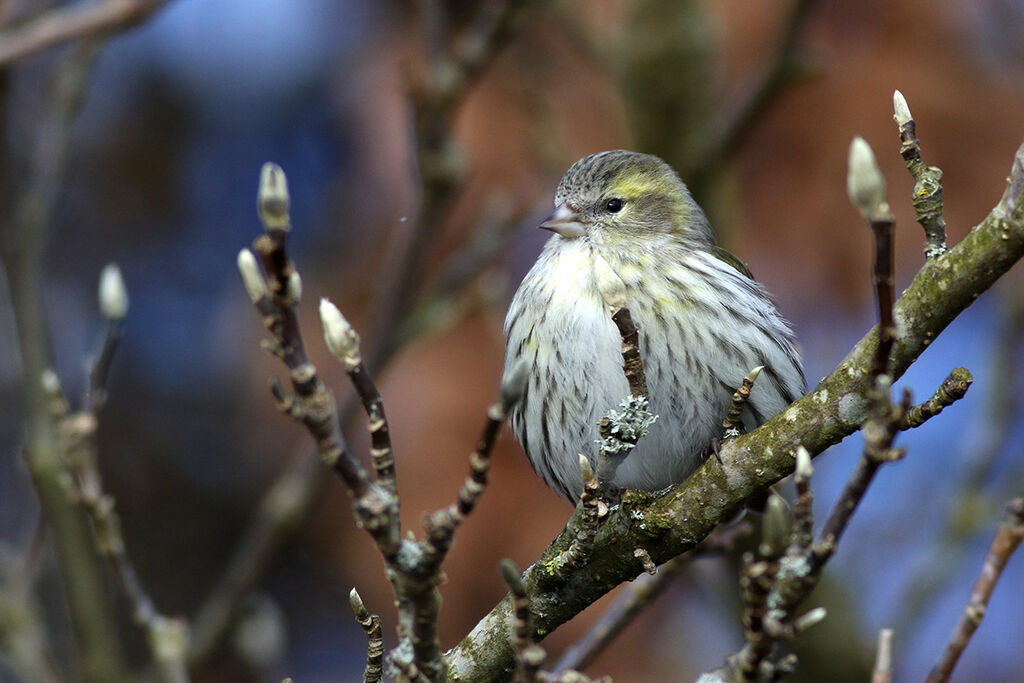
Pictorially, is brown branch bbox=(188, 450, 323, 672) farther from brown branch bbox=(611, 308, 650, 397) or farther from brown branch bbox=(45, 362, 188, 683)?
brown branch bbox=(611, 308, 650, 397)

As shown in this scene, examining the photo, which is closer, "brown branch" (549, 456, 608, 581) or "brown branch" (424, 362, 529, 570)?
"brown branch" (424, 362, 529, 570)

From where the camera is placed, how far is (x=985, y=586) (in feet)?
5.65

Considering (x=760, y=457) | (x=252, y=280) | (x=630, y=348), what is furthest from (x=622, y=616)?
(x=252, y=280)

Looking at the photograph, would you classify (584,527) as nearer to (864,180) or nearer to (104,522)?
(864,180)

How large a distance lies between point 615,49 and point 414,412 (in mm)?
1849

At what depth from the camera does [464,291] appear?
4371 mm

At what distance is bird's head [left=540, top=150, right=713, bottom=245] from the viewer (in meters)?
3.98

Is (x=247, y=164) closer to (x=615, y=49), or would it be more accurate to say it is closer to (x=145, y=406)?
(x=145, y=406)

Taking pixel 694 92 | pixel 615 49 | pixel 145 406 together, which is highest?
pixel 145 406

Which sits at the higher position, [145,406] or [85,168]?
[85,168]

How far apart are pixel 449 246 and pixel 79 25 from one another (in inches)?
113

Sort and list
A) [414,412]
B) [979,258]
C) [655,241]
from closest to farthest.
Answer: [979,258]
[655,241]
[414,412]

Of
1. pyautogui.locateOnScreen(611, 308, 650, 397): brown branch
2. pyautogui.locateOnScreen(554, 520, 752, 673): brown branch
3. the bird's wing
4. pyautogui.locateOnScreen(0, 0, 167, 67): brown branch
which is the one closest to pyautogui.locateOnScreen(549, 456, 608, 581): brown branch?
pyautogui.locateOnScreen(611, 308, 650, 397): brown branch

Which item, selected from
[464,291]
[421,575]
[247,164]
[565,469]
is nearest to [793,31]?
[464,291]
